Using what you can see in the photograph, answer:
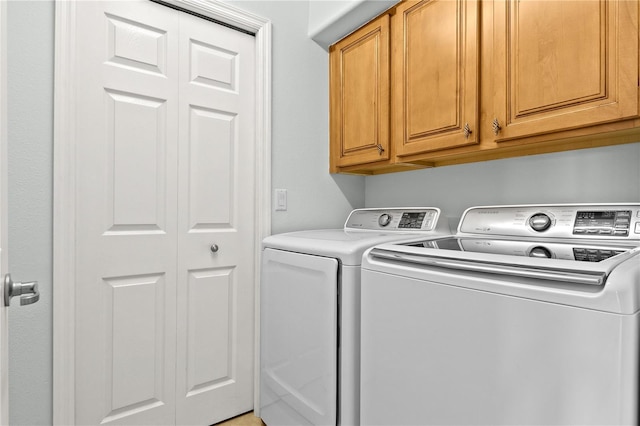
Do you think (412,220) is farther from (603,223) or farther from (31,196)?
(31,196)

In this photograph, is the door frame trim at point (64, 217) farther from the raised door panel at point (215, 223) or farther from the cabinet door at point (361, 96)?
the cabinet door at point (361, 96)

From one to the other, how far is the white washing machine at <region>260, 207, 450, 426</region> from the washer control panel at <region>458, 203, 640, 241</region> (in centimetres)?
23

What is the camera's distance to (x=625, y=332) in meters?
0.68

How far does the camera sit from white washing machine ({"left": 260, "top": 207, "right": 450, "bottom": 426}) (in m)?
1.26

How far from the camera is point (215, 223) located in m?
1.76

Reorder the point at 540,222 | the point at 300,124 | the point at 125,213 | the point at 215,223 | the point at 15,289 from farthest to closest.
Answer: the point at 300,124
the point at 215,223
the point at 125,213
the point at 540,222
the point at 15,289

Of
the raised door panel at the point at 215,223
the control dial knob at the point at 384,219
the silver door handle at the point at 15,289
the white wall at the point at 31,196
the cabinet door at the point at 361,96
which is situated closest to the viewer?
the silver door handle at the point at 15,289

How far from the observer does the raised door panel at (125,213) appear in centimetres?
143

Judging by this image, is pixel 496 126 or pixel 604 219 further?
pixel 496 126

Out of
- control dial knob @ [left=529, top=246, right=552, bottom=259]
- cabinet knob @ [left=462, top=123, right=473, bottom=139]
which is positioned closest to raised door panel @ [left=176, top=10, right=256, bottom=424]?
cabinet knob @ [left=462, top=123, right=473, bottom=139]

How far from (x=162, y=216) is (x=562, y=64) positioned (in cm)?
166

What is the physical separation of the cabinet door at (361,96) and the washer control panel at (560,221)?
56 centimetres

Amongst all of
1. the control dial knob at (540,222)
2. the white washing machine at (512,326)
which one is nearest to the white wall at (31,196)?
the white washing machine at (512,326)

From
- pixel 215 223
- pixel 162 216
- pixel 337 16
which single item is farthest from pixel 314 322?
pixel 337 16
